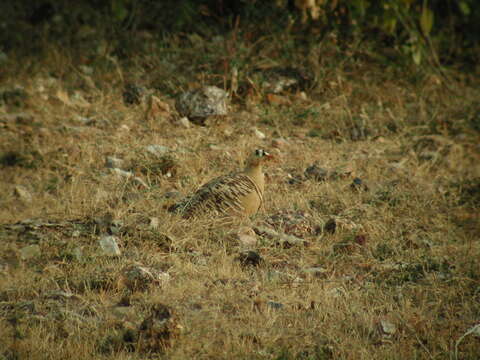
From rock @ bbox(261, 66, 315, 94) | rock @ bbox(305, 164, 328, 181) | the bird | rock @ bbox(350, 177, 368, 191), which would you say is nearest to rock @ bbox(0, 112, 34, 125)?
the bird

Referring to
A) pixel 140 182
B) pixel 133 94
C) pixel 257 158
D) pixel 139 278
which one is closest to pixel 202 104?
pixel 133 94

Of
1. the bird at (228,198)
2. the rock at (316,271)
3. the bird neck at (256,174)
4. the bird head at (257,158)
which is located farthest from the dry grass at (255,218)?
the bird head at (257,158)

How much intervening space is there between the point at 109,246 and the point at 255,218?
0.98 meters

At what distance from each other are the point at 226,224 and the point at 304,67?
3.17 metres

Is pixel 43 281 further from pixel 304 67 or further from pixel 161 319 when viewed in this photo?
pixel 304 67

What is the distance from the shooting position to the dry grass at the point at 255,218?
3018 mm

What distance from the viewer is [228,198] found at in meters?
4.21

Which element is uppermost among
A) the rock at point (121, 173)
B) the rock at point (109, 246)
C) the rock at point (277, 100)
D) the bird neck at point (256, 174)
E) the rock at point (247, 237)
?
the bird neck at point (256, 174)

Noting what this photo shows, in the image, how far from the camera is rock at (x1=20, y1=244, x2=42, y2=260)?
3.79m

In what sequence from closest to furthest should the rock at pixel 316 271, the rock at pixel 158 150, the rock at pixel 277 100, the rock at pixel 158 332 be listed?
the rock at pixel 158 332 → the rock at pixel 316 271 → the rock at pixel 158 150 → the rock at pixel 277 100

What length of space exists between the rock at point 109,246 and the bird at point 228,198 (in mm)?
538

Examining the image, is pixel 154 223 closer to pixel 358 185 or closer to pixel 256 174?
pixel 256 174

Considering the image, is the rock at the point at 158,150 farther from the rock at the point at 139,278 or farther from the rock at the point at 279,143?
the rock at the point at 139,278

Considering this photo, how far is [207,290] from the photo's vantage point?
3410mm
